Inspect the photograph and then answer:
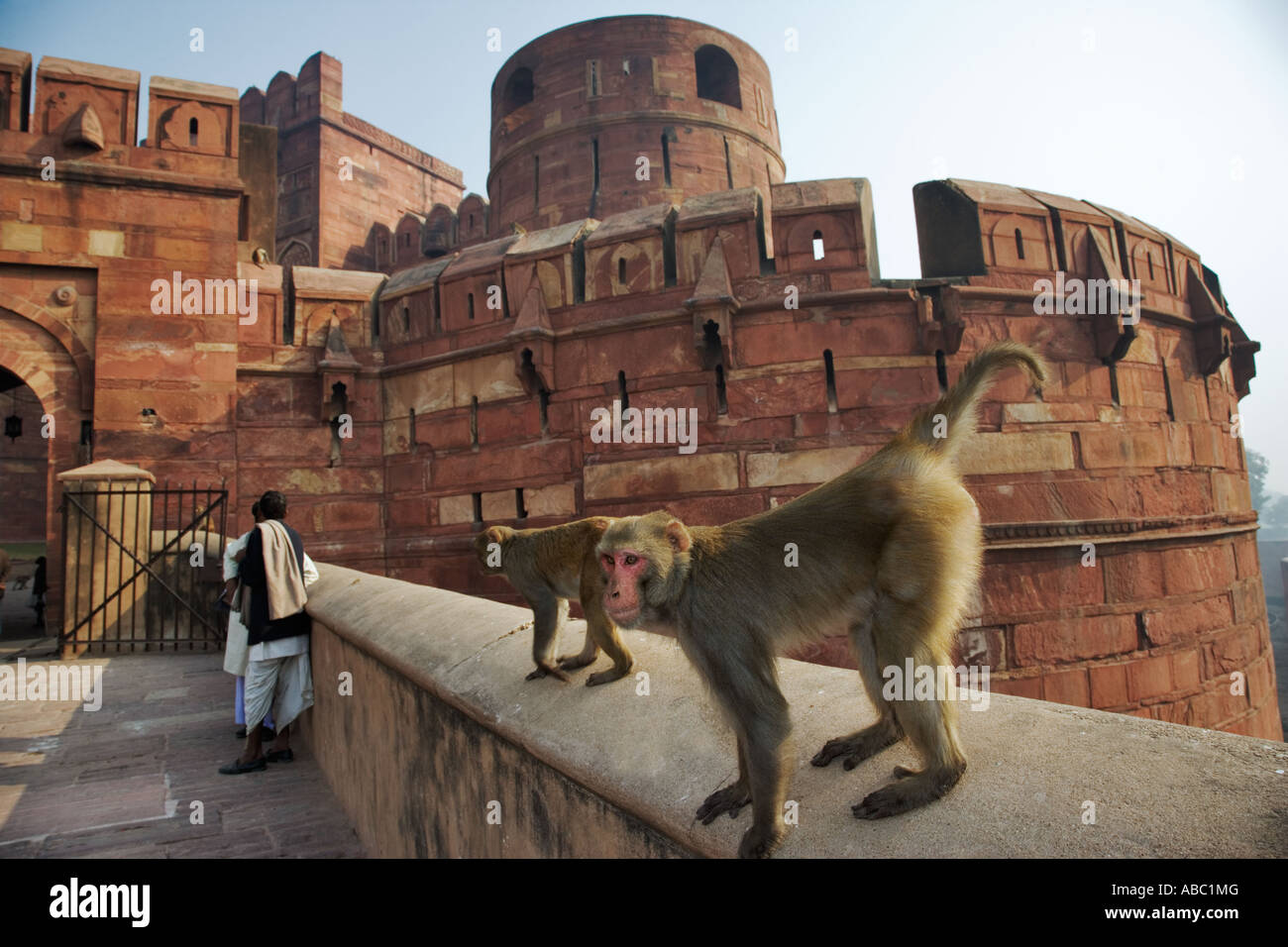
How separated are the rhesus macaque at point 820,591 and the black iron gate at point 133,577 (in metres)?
6.96

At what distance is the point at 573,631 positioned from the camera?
Answer: 11.5 ft

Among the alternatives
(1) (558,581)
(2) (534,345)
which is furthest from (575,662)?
(2) (534,345)

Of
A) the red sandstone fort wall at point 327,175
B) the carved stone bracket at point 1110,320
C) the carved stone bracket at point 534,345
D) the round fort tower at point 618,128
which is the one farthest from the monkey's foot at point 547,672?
the red sandstone fort wall at point 327,175

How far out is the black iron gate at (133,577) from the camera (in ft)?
23.4

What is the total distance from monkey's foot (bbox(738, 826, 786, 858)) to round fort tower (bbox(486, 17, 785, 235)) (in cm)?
1434

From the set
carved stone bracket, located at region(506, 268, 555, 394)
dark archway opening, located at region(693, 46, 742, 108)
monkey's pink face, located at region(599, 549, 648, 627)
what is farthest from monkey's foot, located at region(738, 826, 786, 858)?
dark archway opening, located at region(693, 46, 742, 108)

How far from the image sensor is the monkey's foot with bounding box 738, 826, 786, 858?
136 centimetres

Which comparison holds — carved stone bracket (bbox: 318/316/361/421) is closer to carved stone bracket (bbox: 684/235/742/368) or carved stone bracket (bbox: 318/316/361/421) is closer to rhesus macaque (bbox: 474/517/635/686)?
carved stone bracket (bbox: 684/235/742/368)

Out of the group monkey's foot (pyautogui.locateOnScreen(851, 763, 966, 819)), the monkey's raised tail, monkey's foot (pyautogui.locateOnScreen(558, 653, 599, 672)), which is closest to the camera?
monkey's foot (pyautogui.locateOnScreen(851, 763, 966, 819))

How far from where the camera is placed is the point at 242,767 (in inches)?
170
